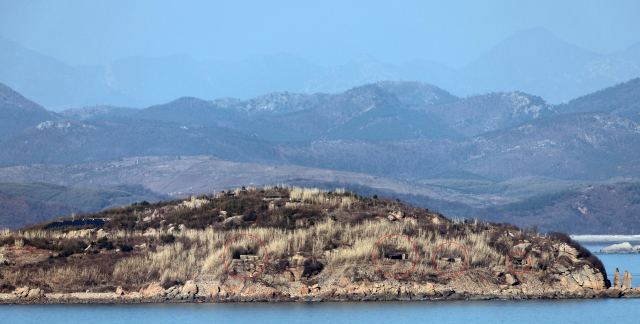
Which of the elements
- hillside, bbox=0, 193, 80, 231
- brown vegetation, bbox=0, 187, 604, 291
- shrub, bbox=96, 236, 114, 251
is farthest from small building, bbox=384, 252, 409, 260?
hillside, bbox=0, 193, 80, 231

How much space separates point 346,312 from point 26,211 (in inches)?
5848

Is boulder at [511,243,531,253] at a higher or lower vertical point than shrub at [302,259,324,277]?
higher

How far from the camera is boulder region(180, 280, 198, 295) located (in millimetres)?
50344

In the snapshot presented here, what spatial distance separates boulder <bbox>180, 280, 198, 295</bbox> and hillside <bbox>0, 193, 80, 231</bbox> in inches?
4952

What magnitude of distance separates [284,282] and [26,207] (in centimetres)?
14508

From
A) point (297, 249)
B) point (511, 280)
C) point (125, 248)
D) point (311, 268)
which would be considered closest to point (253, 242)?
point (297, 249)

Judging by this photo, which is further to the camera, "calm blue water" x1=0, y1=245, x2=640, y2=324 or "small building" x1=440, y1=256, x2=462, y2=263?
"small building" x1=440, y1=256, x2=462, y2=263

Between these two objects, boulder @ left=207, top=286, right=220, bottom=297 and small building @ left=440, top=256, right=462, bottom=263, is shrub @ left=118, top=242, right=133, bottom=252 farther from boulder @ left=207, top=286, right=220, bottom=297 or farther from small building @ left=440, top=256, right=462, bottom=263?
small building @ left=440, top=256, right=462, bottom=263

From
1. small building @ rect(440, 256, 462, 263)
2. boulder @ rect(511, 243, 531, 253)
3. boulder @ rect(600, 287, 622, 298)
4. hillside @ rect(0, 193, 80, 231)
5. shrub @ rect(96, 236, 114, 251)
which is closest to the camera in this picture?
boulder @ rect(600, 287, 622, 298)

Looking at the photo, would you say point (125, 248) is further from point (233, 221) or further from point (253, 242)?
point (253, 242)

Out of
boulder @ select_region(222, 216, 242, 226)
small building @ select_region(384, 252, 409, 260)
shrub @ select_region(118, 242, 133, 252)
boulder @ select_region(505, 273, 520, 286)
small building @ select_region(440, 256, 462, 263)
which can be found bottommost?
boulder @ select_region(505, 273, 520, 286)

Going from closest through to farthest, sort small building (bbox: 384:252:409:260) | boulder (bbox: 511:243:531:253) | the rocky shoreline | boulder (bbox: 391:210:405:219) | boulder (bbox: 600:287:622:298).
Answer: the rocky shoreline, boulder (bbox: 600:287:622:298), small building (bbox: 384:252:409:260), boulder (bbox: 511:243:531:253), boulder (bbox: 391:210:405:219)

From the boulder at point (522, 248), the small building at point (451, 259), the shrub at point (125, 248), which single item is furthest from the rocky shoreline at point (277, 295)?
the shrub at point (125, 248)

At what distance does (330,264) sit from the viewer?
51.6m
